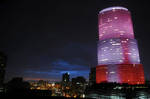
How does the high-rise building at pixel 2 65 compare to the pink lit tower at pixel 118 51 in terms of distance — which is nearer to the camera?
the high-rise building at pixel 2 65

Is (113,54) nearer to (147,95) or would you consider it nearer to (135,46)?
(135,46)

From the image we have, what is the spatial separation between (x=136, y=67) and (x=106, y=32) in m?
46.3

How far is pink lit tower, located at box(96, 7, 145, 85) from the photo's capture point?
124 m

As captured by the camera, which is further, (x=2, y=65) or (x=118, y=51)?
(x=118, y=51)

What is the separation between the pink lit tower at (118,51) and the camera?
12388 cm

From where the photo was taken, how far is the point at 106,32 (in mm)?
147375

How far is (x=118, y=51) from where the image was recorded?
13425cm

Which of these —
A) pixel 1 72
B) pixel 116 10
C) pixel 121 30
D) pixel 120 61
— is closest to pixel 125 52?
pixel 120 61

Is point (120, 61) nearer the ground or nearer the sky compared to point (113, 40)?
nearer the ground

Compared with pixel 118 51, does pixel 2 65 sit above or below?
below

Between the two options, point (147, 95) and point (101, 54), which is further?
point (101, 54)

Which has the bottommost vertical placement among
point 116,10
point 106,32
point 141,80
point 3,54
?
point 141,80

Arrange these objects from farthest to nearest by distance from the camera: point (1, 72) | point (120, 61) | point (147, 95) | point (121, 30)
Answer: point (121, 30)
point (120, 61)
point (1, 72)
point (147, 95)

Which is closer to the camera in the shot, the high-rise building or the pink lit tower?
the high-rise building
